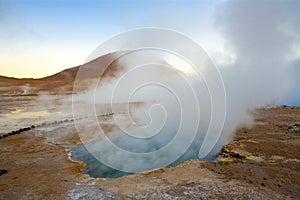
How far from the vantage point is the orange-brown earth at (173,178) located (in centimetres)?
512

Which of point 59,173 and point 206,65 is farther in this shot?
point 206,65

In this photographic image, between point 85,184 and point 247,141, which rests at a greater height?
point 247,141

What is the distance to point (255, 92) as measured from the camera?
669 inches

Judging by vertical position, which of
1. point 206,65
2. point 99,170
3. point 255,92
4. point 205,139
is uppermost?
point 206,65

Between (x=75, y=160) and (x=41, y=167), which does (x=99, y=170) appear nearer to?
(x=75, y=160)

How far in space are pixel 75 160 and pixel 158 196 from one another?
418 cm

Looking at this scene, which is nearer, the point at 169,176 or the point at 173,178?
the point at 173,178

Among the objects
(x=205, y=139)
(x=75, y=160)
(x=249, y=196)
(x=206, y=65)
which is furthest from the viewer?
(x=206, y=65)

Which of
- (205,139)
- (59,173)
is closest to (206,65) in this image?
(205,139)

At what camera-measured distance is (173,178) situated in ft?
19.8

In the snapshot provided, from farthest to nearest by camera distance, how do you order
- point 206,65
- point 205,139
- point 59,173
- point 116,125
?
point 206,65
point 116,125
point 205,139
point 59,173

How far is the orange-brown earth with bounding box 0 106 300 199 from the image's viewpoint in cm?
512

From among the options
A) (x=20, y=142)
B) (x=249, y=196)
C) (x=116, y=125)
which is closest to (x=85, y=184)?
(x=249, y=196)

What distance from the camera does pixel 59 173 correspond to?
6535 mm
